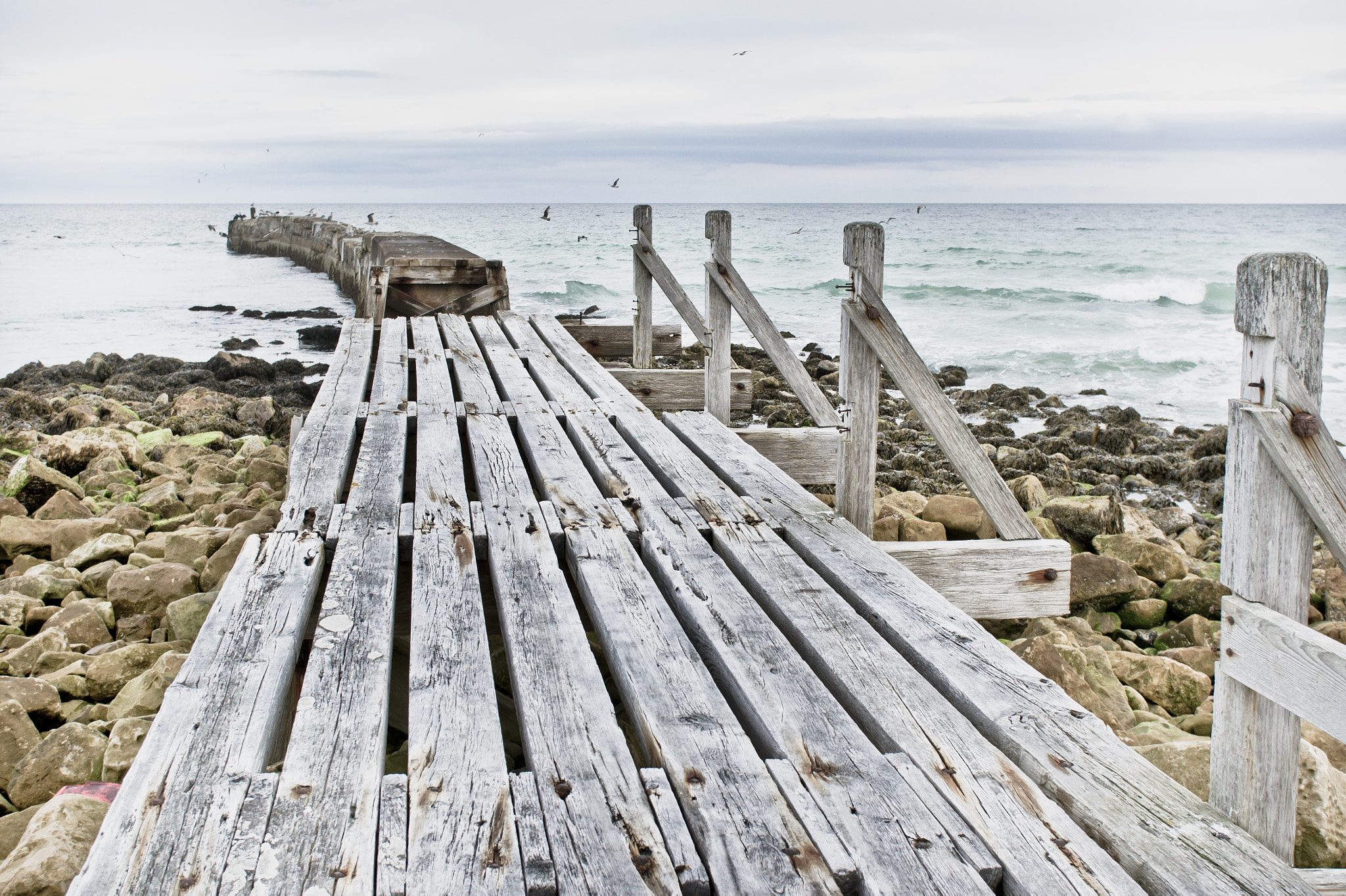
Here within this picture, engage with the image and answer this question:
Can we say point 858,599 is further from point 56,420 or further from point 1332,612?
point 56,420

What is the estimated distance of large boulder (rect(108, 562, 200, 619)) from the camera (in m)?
4.55

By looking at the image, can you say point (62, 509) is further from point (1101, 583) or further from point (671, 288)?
point (1101, 583)

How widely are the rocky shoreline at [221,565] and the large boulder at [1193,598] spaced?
1 centimetres

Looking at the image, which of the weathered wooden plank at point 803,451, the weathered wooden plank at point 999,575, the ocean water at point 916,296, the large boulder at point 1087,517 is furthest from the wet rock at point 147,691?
the ocean water at point 916,296

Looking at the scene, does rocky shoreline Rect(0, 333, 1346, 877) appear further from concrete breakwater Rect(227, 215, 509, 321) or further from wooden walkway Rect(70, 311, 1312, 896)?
concrete breakwater Rect(227, 215, 509, 321)

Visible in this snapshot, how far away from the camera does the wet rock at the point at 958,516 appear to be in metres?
6.54

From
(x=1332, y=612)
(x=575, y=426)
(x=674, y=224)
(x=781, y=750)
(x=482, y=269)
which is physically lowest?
(x=1332, y=612)

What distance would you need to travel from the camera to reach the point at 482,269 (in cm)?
1038

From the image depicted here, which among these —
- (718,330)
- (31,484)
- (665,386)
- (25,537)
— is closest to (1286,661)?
(718,330)

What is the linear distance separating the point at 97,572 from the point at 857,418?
152 inches

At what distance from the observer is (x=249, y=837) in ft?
5.78

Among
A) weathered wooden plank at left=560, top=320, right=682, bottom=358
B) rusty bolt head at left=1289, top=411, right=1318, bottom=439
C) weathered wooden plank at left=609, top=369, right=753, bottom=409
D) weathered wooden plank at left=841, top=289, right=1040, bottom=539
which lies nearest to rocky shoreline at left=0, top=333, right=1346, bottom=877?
weathered wooden plank at left=609, top=369, right=753, bottom=409

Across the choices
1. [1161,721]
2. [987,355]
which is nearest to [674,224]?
[987,355]

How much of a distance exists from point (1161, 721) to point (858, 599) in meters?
2.01
